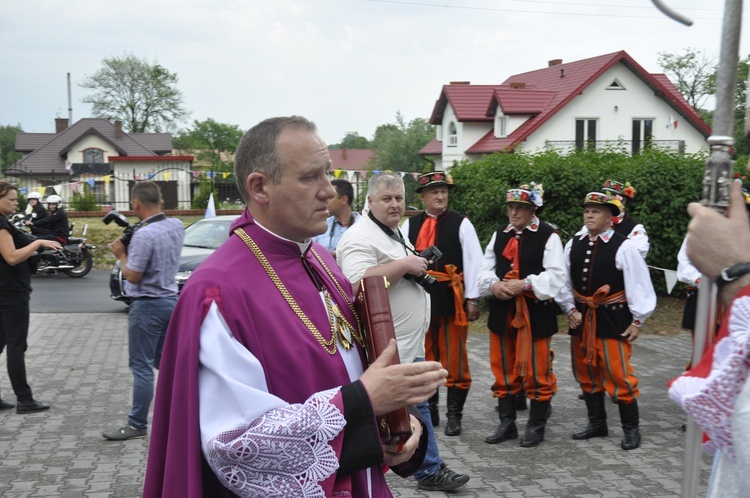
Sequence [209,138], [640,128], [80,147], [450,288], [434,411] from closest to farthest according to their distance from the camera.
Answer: [450,288]
[434,411]
[640,128]
[80,147]
[209,138]

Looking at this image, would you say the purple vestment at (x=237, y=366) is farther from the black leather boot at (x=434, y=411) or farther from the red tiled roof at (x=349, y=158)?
the red tiled roof at (x=349, y=158)

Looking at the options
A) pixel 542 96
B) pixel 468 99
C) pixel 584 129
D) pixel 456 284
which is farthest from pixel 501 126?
pixel 456 284

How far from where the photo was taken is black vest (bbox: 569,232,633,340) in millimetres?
6312

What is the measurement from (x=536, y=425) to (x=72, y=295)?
11508mm

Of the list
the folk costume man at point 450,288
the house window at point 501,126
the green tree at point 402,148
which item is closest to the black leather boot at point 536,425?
the folk costume man at point 450,288

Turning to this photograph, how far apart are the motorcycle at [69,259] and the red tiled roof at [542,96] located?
69.6 feet

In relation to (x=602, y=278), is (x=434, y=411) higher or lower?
lower

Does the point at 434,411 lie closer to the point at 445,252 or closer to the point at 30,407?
the point at 445,252

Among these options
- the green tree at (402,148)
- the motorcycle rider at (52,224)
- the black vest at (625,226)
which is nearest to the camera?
the black vest at (625,226)

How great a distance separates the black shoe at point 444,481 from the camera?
5.31 m

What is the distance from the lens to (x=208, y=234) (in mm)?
14188

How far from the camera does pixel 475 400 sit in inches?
308

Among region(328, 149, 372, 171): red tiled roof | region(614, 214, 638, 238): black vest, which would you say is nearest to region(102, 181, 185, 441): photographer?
region(614, 214, 638, 238): black vest

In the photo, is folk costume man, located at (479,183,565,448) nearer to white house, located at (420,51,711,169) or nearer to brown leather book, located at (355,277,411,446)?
brown leather book, located at (355,277,411,446)
